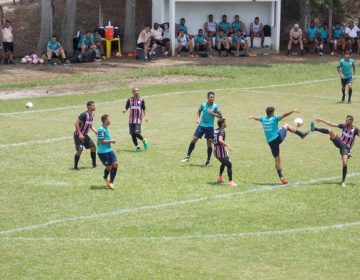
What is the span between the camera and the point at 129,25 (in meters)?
51.3

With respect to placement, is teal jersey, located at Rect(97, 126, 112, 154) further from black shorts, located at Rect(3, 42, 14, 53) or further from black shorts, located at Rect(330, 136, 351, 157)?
black shorts, located at Rect(3, 42, 14, 53)

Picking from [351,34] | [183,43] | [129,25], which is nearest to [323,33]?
[351,34]

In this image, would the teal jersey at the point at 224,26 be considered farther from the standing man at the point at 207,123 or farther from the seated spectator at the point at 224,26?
the standing man at the point at 207,123

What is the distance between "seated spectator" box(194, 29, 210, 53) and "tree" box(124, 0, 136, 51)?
3.40 meters

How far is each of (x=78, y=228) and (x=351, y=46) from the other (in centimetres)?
3451

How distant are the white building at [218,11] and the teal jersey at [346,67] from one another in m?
13.8

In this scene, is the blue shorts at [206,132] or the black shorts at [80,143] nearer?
the black shorts at [80,143]

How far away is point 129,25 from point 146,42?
8.36 feet

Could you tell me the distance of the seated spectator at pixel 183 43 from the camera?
50562mm

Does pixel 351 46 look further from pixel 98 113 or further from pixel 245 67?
pixel 98 113

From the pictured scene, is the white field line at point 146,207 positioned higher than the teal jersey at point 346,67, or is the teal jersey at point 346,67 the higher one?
the teal jersey at point 346,67

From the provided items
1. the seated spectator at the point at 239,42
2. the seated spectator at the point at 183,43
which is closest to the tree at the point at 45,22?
the seated spectator at the point at 183,43

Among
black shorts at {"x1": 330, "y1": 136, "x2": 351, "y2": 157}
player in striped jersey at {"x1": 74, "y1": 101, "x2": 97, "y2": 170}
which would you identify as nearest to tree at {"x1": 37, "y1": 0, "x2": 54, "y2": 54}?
player in striped jersey at {"x1": 74, "y1": 101, "x2": 97, "y2": 170}

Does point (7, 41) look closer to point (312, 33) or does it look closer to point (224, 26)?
point (224, 26)
